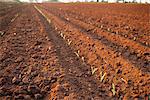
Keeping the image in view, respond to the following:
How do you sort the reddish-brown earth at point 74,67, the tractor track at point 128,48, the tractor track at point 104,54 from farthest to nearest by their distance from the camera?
the tractor track at point 128,48 < the tractor track at point 104,54 < the reddish-brown earth at point 74,67

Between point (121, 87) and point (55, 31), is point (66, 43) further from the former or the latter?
point (121, 87)

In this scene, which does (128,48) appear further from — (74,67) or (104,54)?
(74,67)

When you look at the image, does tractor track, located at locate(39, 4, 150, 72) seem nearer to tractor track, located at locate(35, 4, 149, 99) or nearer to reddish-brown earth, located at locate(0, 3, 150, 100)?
reddish-brown earth, located at locate(0, 3, 150, 100)

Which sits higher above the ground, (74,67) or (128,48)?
(128,48)

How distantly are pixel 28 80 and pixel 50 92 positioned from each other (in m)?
0.90

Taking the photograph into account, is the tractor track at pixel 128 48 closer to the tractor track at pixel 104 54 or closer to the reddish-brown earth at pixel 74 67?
the reddish-brown earth at pixel 74 67

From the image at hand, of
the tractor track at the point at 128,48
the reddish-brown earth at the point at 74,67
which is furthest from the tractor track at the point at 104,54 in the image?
the tractor track at the point at 128,48

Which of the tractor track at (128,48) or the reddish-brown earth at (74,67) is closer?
the reddish-brown earth at (74,67)

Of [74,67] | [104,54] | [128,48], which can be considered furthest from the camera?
[128,48]

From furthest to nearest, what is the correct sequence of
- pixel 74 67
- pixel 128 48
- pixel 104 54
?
pixel 128 48 < pixel 104 54 < pixel 74 67

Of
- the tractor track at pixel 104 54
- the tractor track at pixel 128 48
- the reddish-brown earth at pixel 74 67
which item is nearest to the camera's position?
the reddish-brown earth at pixel 74 67

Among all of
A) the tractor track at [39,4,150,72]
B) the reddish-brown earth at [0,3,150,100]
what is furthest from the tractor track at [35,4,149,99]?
the tractor track at [39,4,150,72]

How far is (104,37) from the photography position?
38.5 feet

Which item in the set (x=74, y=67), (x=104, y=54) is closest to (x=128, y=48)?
(x=104, y=54)
